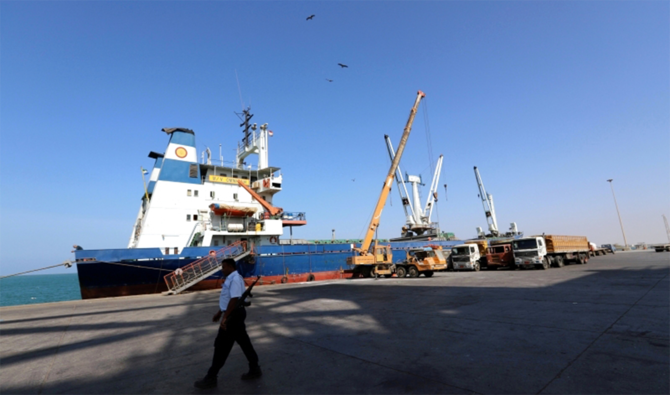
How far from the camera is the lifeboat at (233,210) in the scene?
2294cm

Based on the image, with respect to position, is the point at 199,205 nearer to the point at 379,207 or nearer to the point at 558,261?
the point at 379,207

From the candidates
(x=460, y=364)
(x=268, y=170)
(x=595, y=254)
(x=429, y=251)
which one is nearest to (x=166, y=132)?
(x=268, y=170)

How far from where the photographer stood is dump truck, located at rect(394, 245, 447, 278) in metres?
21.6

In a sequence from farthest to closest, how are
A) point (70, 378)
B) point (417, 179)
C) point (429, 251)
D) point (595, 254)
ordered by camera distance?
point (417, 179) → point (595, 254) → point (429, 251) → point (70, 378)

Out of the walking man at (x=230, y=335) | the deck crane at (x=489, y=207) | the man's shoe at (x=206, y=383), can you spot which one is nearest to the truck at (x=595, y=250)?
the deck crane at (x=489, y=207)

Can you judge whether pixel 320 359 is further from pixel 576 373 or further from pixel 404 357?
pixel 576 373

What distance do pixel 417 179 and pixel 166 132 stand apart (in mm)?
42048

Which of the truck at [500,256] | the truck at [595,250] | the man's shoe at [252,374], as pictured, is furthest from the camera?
the truck at [595,250]

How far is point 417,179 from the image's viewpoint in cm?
5550

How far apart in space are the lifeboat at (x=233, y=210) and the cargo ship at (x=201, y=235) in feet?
0.18

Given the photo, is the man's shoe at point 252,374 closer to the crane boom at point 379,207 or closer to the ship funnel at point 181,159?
Answer: the crane boom at point 379,207

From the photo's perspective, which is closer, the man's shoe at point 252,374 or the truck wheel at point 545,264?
the man's shoe at point 252,374

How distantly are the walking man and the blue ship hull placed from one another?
18052mm

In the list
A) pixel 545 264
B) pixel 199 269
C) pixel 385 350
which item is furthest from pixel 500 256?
pixel 385 350
